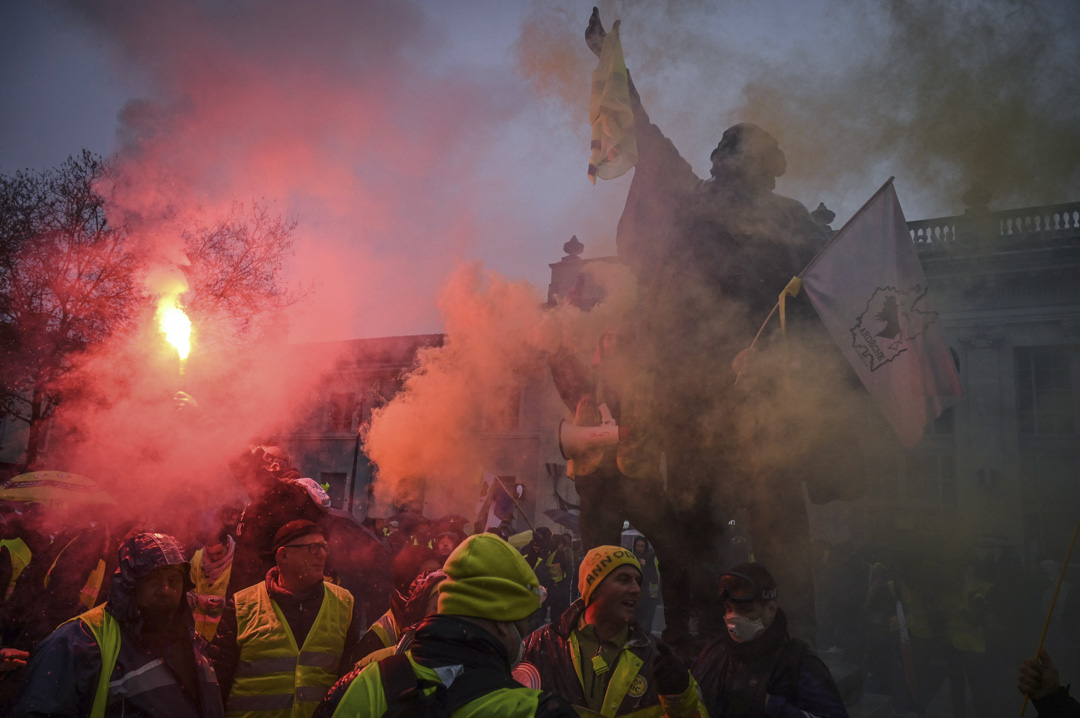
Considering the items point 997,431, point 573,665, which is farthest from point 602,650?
point 997,431

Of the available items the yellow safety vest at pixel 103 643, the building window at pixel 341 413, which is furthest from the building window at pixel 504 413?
the yellow safety vest at pixel 103 643

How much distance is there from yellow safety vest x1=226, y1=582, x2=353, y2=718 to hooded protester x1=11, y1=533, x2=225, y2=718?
0.21 meters

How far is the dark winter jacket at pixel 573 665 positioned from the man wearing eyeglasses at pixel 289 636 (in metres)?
0.93

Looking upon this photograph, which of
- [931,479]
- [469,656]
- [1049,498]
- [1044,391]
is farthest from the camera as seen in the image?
[931,479]

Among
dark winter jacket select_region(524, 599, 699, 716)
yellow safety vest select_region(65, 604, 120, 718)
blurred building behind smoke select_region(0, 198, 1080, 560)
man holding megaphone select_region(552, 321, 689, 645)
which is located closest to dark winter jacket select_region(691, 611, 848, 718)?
dark winter jacket select_region(524, 599, 699, 716)

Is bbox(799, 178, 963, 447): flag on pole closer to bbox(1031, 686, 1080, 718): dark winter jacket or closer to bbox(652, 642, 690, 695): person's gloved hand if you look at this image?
bbox(1031, 686, 1080, 718): dark winter jacket

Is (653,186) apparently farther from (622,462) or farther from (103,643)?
(103,643)

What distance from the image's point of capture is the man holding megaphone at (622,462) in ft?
15.5

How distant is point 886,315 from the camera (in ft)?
14.2

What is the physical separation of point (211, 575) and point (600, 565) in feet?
11.0

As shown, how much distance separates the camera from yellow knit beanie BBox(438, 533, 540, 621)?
79.8 inches

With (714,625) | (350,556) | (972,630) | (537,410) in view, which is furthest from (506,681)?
(537,410)

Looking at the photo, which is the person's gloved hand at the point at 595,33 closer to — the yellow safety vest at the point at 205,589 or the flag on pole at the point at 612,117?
the flag on pole at the point at 612,117

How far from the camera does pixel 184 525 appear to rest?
659 cm
